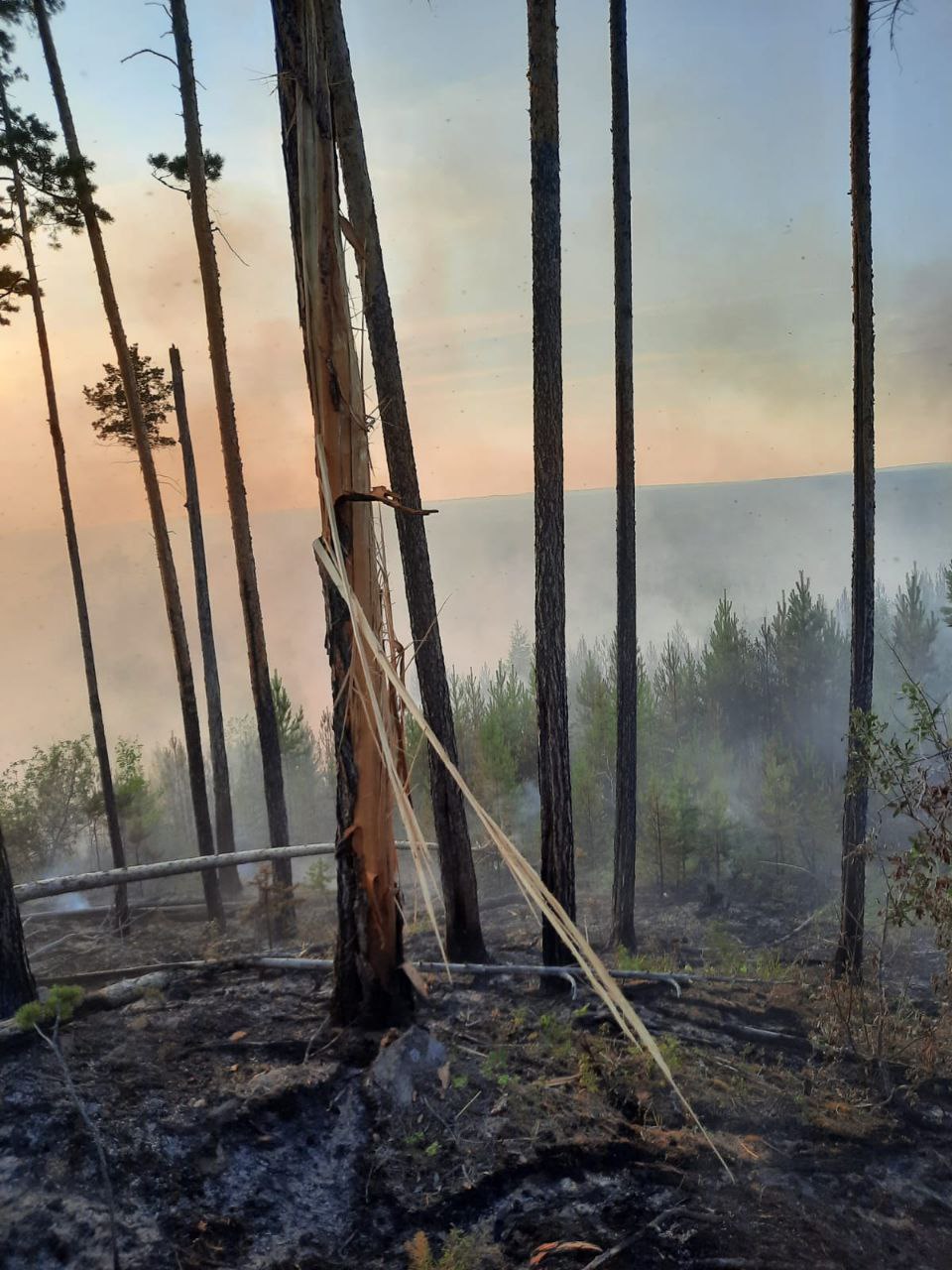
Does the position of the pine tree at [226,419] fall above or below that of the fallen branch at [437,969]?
above

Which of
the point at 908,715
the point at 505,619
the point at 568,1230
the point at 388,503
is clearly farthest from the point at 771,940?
the point at 505,619

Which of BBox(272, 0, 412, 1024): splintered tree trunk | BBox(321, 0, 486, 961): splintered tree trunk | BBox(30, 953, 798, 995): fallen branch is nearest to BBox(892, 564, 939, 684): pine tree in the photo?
BBox(30, 953, 798, 995): fallen branch

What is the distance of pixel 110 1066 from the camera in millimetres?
5137

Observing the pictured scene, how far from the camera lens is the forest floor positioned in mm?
4133

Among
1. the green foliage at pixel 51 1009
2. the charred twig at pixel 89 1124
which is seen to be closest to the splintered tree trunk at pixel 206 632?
the green foliage at pixel 51 1009

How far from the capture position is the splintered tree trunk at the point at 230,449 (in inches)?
451

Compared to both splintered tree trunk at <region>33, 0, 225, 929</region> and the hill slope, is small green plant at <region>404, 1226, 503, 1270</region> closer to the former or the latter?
splintered tree trunk at <region>33, 0, 225, 929</region>

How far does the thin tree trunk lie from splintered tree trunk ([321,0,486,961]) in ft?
3.24

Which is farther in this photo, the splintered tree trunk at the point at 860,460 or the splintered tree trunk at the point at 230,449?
the splintered tree trunk at the point at 230,449

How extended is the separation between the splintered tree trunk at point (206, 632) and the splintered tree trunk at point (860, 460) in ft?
31.1

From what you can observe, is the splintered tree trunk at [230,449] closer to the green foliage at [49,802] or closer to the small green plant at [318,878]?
the small green plant at [318,878]

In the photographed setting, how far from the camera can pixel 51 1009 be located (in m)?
5.60

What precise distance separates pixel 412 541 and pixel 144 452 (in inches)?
259

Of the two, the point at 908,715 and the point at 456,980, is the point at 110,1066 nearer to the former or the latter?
the point at 456,980
